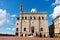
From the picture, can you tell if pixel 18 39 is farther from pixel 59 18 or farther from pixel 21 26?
pixel 21 26

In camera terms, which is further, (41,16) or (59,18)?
(41,16)

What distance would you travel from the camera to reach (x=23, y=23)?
7869 centimetres

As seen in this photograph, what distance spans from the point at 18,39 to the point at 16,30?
68.1 metres

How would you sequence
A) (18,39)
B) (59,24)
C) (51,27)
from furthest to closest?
(51,27) < (59,24) < (18,39)

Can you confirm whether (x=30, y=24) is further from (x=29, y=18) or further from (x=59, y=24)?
(x=59, y=24)

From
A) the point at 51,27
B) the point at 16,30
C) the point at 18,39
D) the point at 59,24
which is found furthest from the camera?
the point at 51,27

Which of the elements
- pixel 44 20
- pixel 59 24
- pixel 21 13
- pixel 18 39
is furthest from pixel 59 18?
pixel 18 39

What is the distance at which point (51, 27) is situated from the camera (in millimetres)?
→ 88312

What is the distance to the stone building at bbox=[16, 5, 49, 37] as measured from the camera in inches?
3054

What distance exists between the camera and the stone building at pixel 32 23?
77562 mm

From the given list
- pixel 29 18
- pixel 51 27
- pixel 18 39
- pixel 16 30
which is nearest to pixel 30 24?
pixel 29 18

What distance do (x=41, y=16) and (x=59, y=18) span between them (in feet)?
43.3

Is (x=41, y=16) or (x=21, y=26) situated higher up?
(x=41, y=16)

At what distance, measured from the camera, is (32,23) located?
3103 inches
